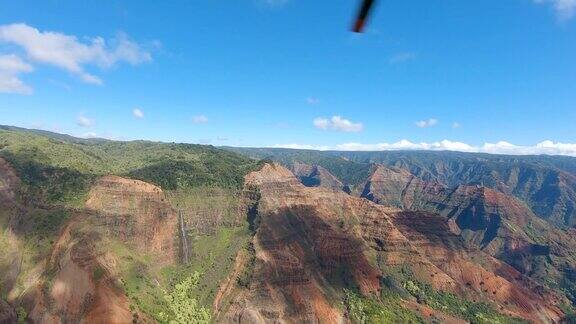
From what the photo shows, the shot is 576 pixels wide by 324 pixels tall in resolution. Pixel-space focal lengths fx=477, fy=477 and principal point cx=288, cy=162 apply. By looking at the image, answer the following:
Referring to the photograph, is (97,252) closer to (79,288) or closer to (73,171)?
(79,288)

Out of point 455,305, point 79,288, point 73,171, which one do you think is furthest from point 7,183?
point 455,305

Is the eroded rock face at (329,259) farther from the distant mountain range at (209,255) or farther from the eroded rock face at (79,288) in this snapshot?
the eroded rock face at (79,288)

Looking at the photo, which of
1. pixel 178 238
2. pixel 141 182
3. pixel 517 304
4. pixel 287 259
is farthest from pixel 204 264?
pixel 517 304

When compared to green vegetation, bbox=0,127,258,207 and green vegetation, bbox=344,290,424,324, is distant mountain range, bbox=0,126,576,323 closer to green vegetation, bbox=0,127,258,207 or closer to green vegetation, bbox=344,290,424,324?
green vegetation, bbox=344,290,424,324

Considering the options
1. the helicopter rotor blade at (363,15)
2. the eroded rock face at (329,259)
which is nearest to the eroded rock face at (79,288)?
the eroded rock face at (329,259)

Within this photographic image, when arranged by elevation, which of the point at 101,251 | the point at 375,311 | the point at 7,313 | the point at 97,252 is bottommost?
the point at 375,311
